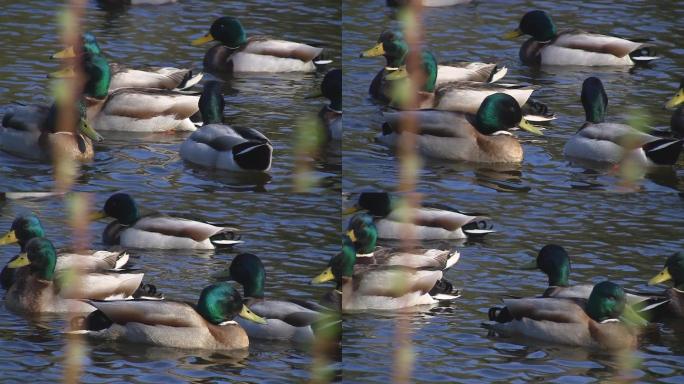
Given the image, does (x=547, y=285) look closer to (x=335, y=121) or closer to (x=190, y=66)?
(x=335, y=121)

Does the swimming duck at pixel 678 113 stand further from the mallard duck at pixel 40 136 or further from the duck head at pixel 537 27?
the mallard duck at pixel 40 136

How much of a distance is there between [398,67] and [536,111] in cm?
170

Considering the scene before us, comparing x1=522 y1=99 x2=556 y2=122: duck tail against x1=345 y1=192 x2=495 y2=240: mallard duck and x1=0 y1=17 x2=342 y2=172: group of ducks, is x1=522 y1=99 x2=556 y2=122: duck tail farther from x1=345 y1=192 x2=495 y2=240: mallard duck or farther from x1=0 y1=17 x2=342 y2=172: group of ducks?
x1=345 y1=192 x2=495 y2=240: mallard duck

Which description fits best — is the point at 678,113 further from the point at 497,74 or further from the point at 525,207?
the point at 525,207

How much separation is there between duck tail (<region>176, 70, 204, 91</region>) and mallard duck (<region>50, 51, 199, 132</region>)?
31.2 inches

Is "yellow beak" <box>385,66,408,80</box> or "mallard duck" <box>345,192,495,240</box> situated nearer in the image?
"mallard duck" <box>345,192,495,240</box>

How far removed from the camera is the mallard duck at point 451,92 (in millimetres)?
17016

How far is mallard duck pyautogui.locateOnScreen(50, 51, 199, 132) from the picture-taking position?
16594 millimetres

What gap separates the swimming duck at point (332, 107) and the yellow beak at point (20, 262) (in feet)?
10.1

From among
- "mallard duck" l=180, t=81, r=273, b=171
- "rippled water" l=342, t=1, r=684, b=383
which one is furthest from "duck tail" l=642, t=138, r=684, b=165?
"mallard duck" l=180, t=81, r=273, b=171

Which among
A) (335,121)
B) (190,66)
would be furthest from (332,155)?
(190,66)

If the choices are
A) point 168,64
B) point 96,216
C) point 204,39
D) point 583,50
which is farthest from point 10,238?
point 583,50

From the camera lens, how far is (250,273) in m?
14.1

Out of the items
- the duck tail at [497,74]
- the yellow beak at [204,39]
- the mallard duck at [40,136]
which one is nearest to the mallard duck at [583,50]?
the duck tail at [497,74]
